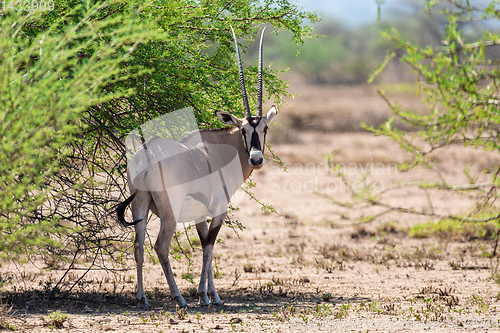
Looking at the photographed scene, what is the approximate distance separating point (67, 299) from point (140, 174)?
73.3 inches

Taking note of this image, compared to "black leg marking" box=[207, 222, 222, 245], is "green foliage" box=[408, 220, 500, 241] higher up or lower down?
lower down

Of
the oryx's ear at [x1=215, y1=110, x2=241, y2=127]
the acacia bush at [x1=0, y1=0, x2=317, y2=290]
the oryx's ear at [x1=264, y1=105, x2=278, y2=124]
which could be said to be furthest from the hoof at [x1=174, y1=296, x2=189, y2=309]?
the oryx's ear at [x1=264, y1=105, x2=278, y2=124]

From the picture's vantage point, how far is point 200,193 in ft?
24.8

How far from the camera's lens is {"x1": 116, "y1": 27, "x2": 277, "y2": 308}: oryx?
722cm

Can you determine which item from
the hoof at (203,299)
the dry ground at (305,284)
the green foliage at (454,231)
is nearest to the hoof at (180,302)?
the dry ground at (305,284)

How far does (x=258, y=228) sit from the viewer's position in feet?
48.3

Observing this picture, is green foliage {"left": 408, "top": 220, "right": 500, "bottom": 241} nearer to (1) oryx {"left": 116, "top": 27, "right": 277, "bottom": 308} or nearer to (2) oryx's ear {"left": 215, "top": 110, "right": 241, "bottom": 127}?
(1) oryx {"left": 116, "top": 27, "right": 277, "bottom": 308}

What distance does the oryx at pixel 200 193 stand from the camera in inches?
284

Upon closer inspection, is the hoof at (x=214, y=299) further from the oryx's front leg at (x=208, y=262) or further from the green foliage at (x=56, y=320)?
the green foliage at (x=56, y=320)

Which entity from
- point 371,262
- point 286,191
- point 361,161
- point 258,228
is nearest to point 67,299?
point 371,262

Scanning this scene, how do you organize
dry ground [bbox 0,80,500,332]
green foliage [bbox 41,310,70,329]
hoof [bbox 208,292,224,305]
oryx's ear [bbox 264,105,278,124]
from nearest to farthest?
1. green foliage [bbox 41,310,70,329]
2. dry ground [bbox 0,80,500,332]
3. hoof [bbox 208,292,224,305]
4. oryx's ear [bbox 264,105,278,124]

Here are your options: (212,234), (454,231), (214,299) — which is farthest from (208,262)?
(454,231)

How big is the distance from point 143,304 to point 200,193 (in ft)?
4.86

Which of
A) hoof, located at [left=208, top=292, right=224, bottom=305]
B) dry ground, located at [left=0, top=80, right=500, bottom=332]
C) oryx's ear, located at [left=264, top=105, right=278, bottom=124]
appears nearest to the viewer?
dry ground, located at [left=0, top=80, right=500, bottom=332]
